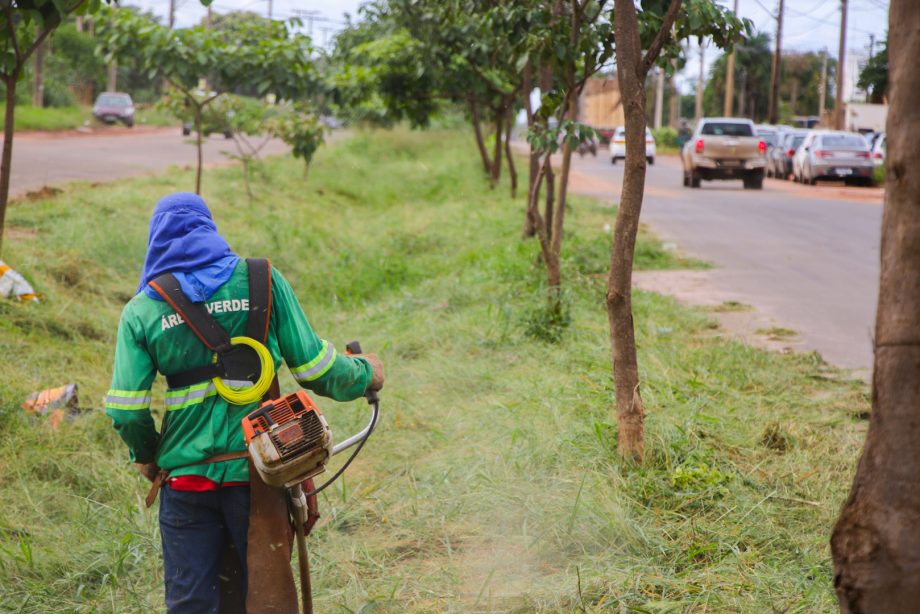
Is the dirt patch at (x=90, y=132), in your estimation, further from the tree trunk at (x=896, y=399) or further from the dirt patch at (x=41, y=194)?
the tree trunk at (x=896, y=399)

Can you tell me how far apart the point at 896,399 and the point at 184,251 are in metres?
2.00

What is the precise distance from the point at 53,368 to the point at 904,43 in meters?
6.17

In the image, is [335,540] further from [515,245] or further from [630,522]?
[515,245]

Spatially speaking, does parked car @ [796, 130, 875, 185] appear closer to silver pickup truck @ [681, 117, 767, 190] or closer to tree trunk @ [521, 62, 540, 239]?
silver pickup truck @ [681, 117, 767, 190]

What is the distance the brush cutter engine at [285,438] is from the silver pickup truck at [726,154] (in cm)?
2455

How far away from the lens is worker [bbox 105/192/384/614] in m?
3.07

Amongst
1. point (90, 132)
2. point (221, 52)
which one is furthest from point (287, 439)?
point (90, 132)

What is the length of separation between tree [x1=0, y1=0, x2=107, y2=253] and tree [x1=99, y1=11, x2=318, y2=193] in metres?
4.25

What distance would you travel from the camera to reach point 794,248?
14398 mm

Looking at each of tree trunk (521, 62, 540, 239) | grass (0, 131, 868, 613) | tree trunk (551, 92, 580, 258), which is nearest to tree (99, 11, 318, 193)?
grass (0, 131, 868, 613)

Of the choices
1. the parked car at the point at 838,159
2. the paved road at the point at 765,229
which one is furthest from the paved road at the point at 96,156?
the parked car at the point at 838,159

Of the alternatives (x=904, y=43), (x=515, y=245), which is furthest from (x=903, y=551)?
(x=515, y=245)

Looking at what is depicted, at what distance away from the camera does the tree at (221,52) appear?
12000 millimetres

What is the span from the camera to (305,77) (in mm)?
13367
